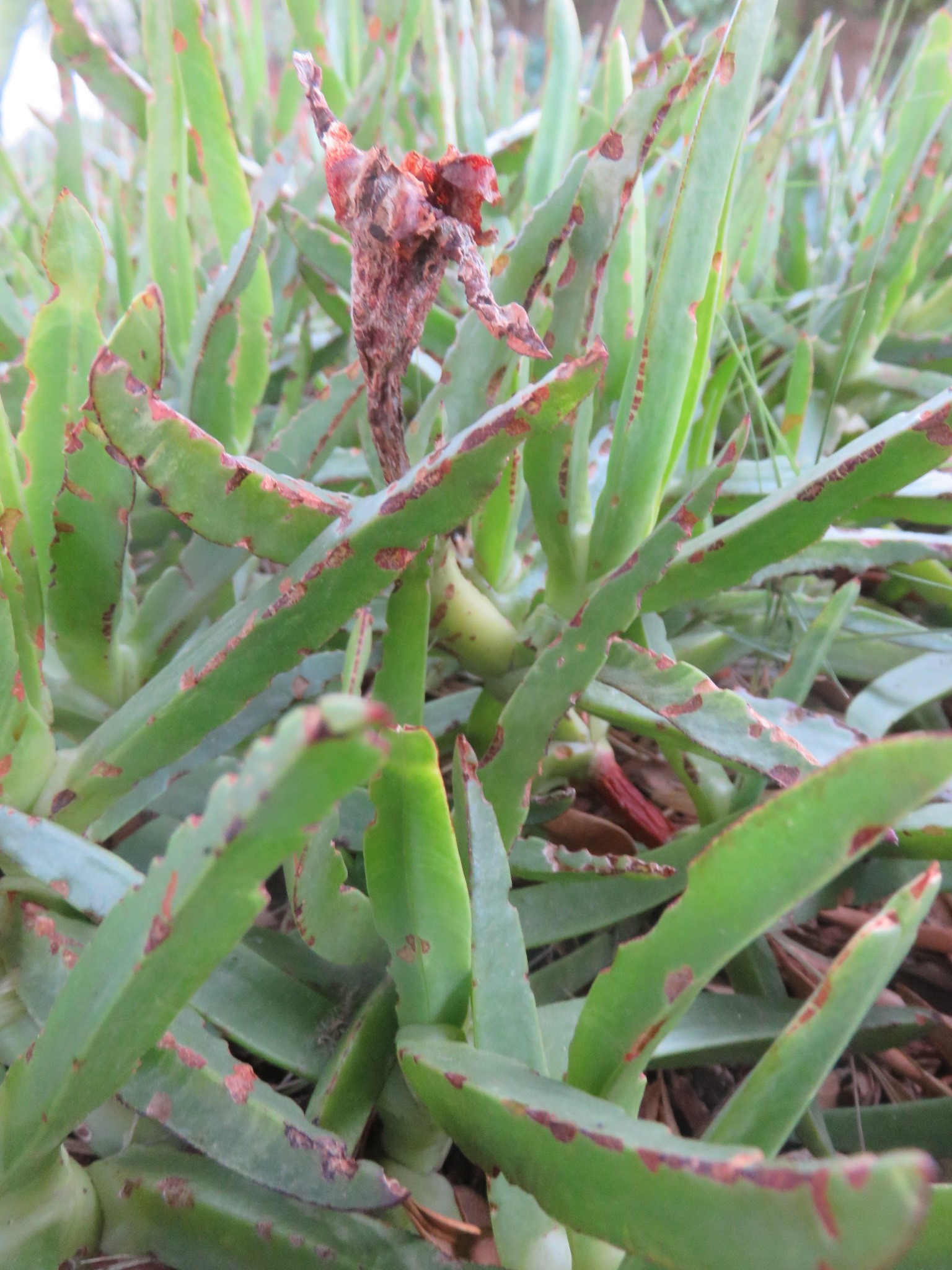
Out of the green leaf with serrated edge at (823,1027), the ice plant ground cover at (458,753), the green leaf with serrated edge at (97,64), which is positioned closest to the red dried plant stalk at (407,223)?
the ice plant ground cover at (458,753)

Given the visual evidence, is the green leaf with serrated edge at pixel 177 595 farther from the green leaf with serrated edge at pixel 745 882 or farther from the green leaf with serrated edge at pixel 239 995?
the green leaf with serrated edge at pixel 745 882

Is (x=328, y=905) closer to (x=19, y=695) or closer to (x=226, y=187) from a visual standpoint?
(x=19, y=695)

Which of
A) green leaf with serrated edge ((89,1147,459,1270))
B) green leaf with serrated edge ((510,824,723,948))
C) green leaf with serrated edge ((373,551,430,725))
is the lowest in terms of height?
green leaf with serrated edge ((89,1147,459,1270))

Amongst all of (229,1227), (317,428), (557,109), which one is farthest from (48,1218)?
(557,109)

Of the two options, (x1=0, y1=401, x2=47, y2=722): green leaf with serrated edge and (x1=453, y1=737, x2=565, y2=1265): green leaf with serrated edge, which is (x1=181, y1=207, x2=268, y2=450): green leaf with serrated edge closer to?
(x1=0, y1=401, x2=47, y2=722): green leaf with serrated edge

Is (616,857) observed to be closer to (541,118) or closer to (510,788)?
(510,788)

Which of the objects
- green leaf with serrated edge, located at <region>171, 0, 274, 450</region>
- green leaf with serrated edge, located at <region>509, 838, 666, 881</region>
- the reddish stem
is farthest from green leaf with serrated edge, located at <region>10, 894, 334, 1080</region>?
green leaf with serrated edge, located at <region>171, 0, 274, 450</region>

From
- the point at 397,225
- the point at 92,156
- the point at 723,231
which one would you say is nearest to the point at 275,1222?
the point at 397,225
